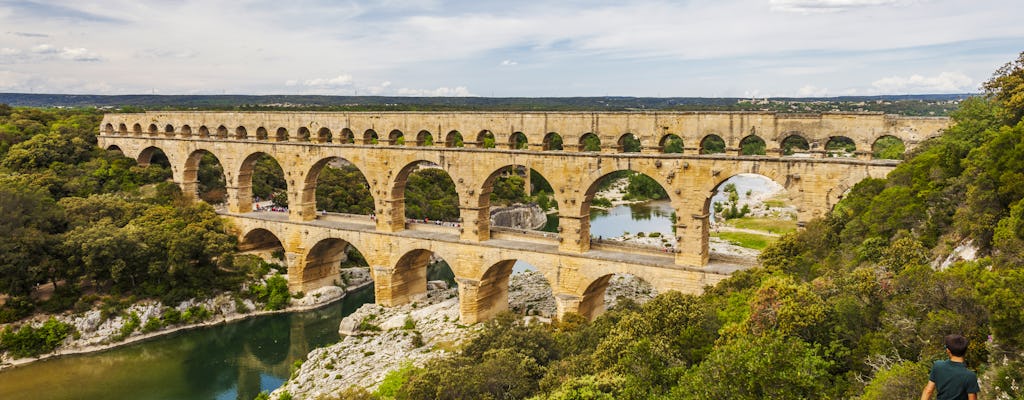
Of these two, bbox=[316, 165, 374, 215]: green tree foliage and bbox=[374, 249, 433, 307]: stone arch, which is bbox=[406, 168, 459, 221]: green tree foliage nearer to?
bbox=[316, 165, 374, 215]: green tree foliage

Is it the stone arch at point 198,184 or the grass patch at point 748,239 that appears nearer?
the stone arch at point 198,184

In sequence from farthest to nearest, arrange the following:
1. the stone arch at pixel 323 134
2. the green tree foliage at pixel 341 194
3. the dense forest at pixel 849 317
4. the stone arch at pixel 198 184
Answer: the green tree foliage at pixel 341 194
the stone arch at pixel 198 184
the stone arch at pixel 323 134
the dense forest at pixel 849 317

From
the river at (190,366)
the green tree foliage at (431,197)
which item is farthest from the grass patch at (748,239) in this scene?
the river at (190,366)

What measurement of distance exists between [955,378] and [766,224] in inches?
1470

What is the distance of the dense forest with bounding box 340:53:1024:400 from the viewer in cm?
900

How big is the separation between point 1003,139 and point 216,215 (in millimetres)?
28080

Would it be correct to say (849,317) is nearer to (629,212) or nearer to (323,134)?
(323,134)

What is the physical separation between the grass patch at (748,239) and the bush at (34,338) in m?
29.6

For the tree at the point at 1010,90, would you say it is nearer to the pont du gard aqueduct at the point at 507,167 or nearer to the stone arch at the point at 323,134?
the pont du gard aqueduct at the point at 507,167

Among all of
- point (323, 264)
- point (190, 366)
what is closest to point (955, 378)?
point (190, 366)

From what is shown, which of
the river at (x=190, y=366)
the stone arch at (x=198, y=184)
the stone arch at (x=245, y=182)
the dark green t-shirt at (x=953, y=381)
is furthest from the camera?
the stone arch at (x=198, y=184)

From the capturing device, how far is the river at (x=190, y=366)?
2086 centimetres

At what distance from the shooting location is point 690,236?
2053 cm

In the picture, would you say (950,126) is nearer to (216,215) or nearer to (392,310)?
(392,310)
